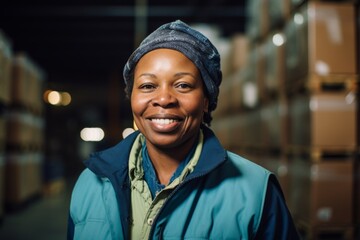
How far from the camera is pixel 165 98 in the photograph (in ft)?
5.33

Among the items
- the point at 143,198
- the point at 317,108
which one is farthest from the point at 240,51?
the point at 143,198

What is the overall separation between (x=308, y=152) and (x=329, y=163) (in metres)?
0.24

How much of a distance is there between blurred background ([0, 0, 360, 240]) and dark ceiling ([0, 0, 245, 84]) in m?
0.03

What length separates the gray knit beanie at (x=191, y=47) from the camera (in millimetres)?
1654

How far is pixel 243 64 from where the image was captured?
24.4 feet

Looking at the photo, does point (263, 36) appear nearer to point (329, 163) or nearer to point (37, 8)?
point (329, 163)

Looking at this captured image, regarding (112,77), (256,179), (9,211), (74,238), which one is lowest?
(9,211)

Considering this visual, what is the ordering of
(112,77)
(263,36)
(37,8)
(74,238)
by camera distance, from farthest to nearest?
1. (112,77)
2. (37,8)
3. (263,36)
4. (74,238)

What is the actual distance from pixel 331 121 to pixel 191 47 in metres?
3.28

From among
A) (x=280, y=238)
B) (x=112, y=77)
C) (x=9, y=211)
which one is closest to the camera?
(x=280, y=238)

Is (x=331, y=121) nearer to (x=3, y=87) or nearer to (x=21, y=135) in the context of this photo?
(x=3, y=87)

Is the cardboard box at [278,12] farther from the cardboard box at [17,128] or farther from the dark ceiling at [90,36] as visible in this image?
the dark ceiling at [90,36]

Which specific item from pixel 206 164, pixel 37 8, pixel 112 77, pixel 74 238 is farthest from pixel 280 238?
pixel 112 77

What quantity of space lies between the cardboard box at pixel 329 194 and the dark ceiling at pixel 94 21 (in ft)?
24.2
